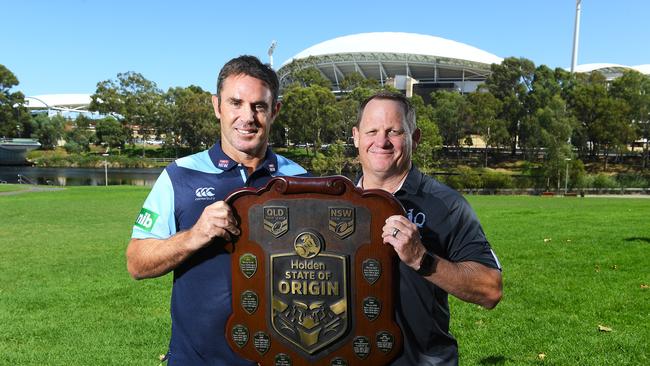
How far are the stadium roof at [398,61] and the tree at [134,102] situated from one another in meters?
23.7

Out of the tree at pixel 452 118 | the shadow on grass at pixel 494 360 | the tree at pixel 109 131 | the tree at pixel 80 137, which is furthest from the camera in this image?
the tree at pixel 109 131

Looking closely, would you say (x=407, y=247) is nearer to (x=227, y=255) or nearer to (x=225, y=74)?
(x=227, y=255)

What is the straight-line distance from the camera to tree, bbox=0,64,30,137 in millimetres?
79438

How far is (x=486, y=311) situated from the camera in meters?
6.08

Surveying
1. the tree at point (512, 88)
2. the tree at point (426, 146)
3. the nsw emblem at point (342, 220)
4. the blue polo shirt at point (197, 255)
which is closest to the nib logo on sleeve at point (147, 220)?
the blue polo shirt at point (197, 255)

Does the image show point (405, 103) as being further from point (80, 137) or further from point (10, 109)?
point (10, 109)

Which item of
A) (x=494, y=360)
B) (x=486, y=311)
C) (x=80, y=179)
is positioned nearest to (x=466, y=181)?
(x=80, y=179)

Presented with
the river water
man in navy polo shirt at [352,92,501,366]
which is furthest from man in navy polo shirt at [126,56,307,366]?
the river water

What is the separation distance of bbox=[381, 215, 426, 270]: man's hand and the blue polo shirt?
0.72 meters

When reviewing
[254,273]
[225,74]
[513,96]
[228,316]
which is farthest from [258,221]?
[513,96]

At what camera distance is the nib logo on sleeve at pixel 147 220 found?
2.36 meters

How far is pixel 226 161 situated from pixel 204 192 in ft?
0.69

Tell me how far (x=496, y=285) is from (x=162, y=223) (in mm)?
1525

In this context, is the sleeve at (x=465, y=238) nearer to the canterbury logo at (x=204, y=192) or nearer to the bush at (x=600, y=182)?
the canterbury logo at (x=204, y=192)
